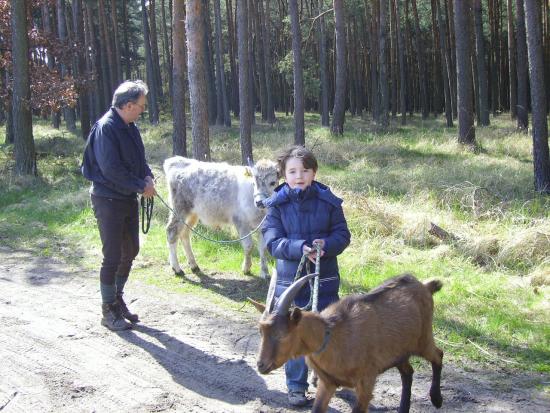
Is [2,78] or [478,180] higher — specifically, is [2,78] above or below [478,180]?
above

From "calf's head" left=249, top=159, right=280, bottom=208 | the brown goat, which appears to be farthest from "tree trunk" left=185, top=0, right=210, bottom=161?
the brown goat

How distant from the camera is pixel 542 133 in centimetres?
1115

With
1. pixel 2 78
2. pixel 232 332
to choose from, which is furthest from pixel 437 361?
pixel 2 78

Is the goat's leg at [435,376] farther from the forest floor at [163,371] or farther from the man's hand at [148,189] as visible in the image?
the man's hand at [148,189]

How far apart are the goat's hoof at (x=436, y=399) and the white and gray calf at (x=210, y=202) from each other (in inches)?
163

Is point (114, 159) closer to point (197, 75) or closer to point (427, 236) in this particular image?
point (427, 236)

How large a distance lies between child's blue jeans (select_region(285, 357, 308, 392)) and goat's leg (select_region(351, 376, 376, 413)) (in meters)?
0.85

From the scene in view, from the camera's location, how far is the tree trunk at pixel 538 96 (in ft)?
34.9

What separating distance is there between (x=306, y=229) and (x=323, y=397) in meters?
1.29

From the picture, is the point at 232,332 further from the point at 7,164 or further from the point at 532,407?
the point at 7,164

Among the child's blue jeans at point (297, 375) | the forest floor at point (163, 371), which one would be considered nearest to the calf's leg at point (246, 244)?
the forest floor at point (163, 371)

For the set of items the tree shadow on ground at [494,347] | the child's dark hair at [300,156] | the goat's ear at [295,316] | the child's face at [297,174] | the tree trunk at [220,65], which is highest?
the tree trunk at [220,65]

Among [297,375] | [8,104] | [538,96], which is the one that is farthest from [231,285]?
[8,104]

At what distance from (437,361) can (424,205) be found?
6.45 m
